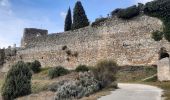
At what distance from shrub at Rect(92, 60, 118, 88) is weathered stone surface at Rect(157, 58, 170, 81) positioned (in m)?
5.73

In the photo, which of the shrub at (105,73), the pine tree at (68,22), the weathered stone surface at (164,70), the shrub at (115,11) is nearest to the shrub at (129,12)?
the shrub at (115,11)

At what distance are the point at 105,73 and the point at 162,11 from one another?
14493 mm

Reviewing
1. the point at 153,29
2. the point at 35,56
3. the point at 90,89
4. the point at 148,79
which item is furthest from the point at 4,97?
the point at 35,56

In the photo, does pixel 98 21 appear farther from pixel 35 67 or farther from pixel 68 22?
pixel 68 22

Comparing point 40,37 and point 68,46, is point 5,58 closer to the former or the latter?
point 40,37

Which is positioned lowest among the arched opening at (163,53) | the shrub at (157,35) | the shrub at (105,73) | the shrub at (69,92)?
the shrub at (69,92)

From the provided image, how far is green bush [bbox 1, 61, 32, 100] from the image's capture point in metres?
30.4

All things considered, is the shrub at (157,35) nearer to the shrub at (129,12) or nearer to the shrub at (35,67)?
the shrub at (129,12)

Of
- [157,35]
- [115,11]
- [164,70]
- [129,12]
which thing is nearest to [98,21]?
[115,11]

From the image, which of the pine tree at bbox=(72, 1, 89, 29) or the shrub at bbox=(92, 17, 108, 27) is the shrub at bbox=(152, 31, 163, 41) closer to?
the shrub at bbox=(92, 17, 108, 27)

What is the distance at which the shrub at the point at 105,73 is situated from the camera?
31.0 meters

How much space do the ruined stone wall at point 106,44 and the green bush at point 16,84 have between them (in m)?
16.0

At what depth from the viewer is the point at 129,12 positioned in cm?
4662

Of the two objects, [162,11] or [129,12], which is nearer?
[162,11]
